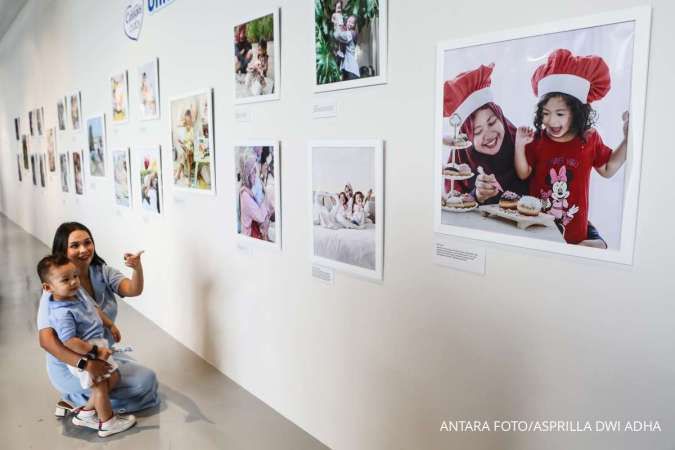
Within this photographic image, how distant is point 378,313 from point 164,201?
2742mm

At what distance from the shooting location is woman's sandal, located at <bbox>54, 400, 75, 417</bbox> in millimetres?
2994

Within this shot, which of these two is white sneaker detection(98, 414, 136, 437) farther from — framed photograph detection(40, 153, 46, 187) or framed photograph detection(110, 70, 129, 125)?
framed photograph detection(40, 153, 46, 187)

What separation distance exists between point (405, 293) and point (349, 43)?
1.17 meters

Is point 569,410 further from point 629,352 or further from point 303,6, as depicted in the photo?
point 303,6

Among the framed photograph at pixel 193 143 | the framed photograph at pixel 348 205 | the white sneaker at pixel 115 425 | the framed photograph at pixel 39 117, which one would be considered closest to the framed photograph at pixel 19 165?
the framed photograph at pixel 39 117

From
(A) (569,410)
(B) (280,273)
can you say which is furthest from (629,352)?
(B) (280,273)

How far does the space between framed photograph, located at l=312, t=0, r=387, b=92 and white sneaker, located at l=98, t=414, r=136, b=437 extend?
231 cm

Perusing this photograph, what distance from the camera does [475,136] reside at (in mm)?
1728

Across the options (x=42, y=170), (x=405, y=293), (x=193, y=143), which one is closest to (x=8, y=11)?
(x=42, y=170)

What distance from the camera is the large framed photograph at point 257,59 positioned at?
8.68ft

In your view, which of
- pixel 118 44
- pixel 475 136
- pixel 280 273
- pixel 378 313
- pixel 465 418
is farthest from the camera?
pixel 118 44

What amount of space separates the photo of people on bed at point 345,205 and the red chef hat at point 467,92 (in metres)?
0.45
